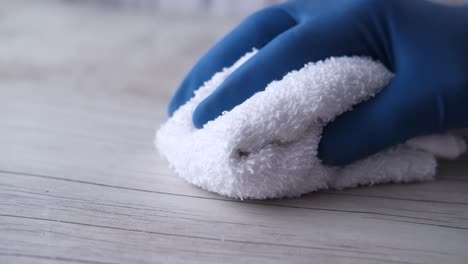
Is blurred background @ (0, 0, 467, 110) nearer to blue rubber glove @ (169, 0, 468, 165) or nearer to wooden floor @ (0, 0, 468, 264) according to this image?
wooden floor @ (0, 0, 468, 264)

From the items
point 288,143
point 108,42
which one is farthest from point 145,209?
point 108,42

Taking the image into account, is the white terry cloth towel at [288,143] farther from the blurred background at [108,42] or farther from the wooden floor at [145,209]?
the blurred background at [108,42]

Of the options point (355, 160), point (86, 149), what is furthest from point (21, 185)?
point (355, 160)

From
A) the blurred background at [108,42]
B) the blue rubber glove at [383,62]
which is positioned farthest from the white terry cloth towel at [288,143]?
the blurred background at [108,42]

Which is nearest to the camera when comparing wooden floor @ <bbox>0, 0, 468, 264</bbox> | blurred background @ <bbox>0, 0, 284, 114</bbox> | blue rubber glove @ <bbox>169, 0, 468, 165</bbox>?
wooden floor @ <bbox>0, 0, 468, 264</bbox>

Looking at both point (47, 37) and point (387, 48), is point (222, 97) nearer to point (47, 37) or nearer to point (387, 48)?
point (387, 48)

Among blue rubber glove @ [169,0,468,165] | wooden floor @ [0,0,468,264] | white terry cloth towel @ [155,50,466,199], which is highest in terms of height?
blue rubber glove @ [169,0,468,165]

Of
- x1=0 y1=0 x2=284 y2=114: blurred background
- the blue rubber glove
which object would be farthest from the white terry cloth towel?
x1=0 y1=0 x2=284 y2=114: blurred background
